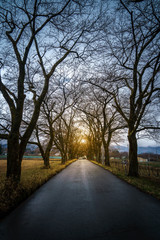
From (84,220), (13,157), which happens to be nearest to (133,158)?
(84,220)

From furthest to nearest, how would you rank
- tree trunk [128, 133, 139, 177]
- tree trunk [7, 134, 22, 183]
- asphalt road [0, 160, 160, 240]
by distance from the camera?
tree trunk [128, 133, 139, 177]
tree trunk [7, 134, 22, 183]
asphalt road [0, 160, 160, 240]

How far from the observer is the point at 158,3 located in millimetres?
5027

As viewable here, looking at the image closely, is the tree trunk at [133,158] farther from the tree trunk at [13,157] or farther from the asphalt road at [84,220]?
the tree trunk at [13,157]

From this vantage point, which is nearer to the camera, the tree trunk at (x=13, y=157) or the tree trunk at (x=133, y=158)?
the tree trunk at (x=13, y=157)

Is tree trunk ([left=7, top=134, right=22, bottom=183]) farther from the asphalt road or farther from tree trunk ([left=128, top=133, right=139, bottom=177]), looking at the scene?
tree trunk ([left=128, top=133, right=139, bottom=177])

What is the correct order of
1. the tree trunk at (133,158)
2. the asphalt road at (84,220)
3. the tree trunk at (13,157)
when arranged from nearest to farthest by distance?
the asphalt road at (84,220)
the tree trunk at (13,157)
the tree trunk at (133,158)

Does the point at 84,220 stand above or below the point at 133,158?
below

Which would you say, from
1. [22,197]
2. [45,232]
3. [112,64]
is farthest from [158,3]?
[22,197]

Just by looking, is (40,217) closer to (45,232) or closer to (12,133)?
(45,232)

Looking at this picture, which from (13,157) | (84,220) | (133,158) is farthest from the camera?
(133,158)

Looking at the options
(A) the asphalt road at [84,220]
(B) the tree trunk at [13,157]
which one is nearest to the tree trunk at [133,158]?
(A) the asphalt road at [84,220]

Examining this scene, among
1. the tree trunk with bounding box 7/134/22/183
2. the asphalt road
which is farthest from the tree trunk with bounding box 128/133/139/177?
the tree trunk with bounding box 7/134/22/183

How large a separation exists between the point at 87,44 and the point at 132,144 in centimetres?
809

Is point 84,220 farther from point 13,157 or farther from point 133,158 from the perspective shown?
point 133,158
